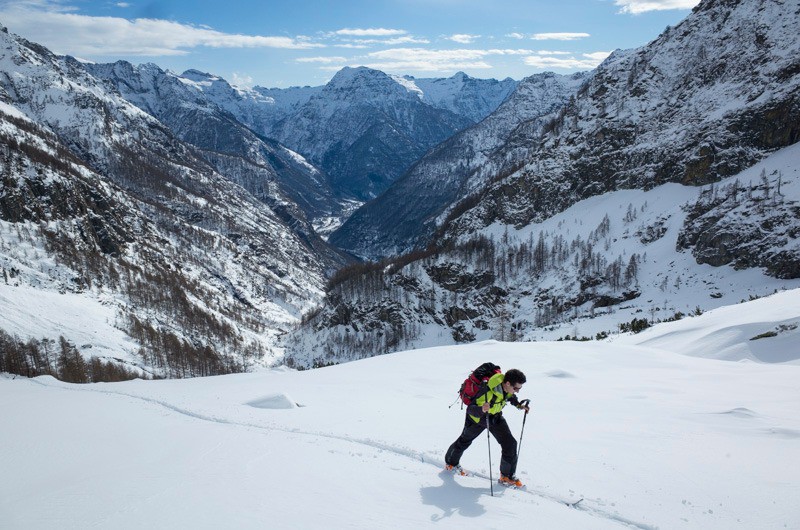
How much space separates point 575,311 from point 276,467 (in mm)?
108268

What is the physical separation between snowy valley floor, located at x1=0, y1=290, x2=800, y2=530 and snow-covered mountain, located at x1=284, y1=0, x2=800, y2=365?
7000cm

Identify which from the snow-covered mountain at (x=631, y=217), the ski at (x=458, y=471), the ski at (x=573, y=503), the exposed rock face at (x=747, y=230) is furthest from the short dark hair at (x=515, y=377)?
the exposed rock face at (x=747, y=230)

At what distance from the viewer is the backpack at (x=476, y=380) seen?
35.3 feet

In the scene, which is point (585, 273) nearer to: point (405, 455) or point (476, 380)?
point (405, 455)

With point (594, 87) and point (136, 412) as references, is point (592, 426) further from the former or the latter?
point (594, 87)

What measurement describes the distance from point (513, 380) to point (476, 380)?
0.96 metres

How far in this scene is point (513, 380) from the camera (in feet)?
33.9

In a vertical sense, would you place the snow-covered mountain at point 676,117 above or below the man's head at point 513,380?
above

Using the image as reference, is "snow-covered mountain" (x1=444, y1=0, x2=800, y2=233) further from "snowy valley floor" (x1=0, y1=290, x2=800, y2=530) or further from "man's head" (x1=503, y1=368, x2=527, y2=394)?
"man's head" (x1=503, y1=368, x2=527, y2=394)

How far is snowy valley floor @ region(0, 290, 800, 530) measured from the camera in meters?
8.73

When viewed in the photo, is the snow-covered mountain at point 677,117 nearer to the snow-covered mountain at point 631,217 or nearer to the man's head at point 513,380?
the snow-covered mountain at point 631,217

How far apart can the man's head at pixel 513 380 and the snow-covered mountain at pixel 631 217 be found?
258ft

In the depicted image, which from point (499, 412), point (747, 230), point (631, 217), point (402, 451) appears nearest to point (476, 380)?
point (499, 412)

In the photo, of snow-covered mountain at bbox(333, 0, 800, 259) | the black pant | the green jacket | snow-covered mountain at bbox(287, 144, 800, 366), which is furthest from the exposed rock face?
the green jacket
